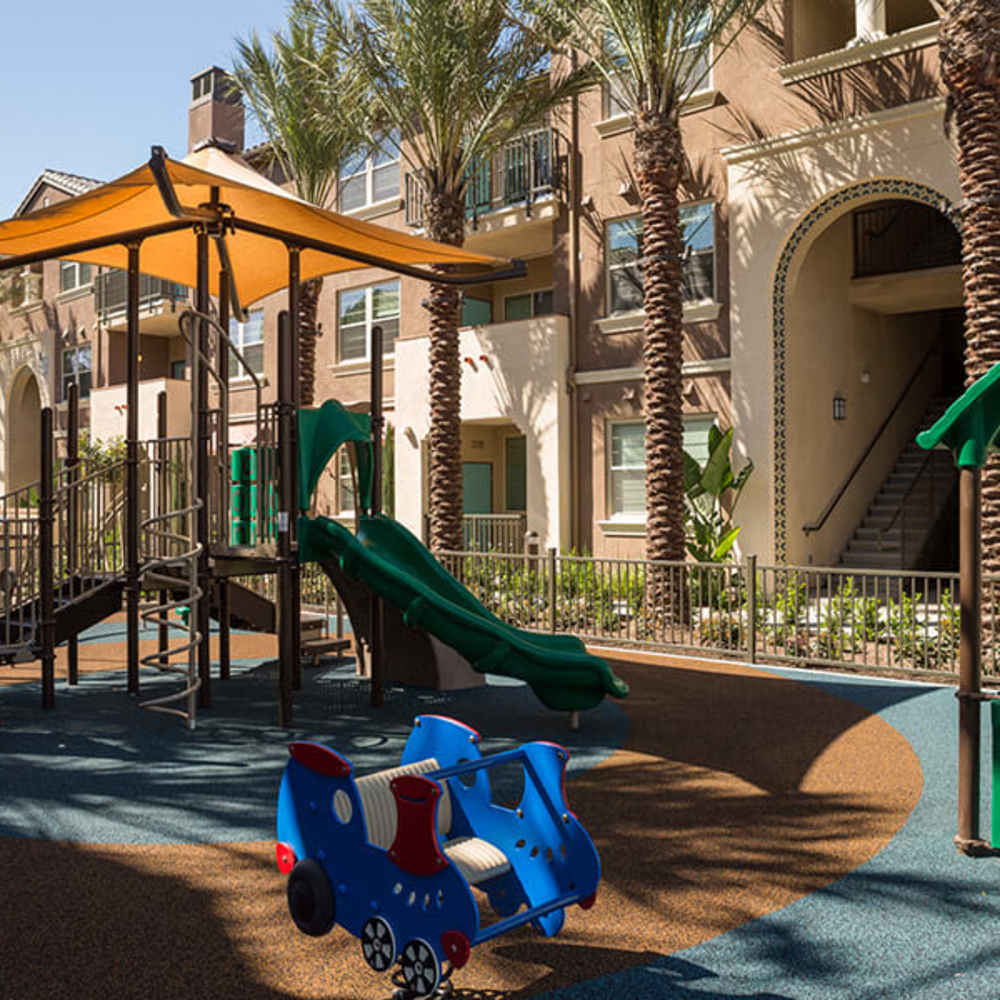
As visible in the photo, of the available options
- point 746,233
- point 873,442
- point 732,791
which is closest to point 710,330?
point 746,233

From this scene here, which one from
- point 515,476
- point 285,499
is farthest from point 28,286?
point 285,499

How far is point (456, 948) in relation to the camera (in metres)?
3.86

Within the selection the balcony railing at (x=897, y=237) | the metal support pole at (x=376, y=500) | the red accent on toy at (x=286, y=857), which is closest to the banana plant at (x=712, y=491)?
the balcony railing at (x=897, y=237)

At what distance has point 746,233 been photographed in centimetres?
1805

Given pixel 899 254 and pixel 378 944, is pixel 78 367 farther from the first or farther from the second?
pixel 378 944

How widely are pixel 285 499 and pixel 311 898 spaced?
17.8 ft

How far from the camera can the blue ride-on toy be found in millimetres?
3979

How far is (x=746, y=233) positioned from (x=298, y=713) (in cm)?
1227

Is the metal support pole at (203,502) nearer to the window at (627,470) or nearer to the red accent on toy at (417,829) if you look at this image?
the red accent on toy at (417,829)

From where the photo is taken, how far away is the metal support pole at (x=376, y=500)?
33.4 ft

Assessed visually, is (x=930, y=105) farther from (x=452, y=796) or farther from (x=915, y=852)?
(x=452, y=796)

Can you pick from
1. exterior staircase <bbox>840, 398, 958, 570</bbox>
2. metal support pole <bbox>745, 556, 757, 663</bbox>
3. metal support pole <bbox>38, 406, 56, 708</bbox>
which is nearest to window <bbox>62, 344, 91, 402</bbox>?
exterior staircase <bbox>840, 398, 958, 570</bbox>

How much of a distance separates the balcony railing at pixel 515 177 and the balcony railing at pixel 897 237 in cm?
605

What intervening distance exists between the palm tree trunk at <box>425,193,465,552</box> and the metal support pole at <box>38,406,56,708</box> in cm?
910
